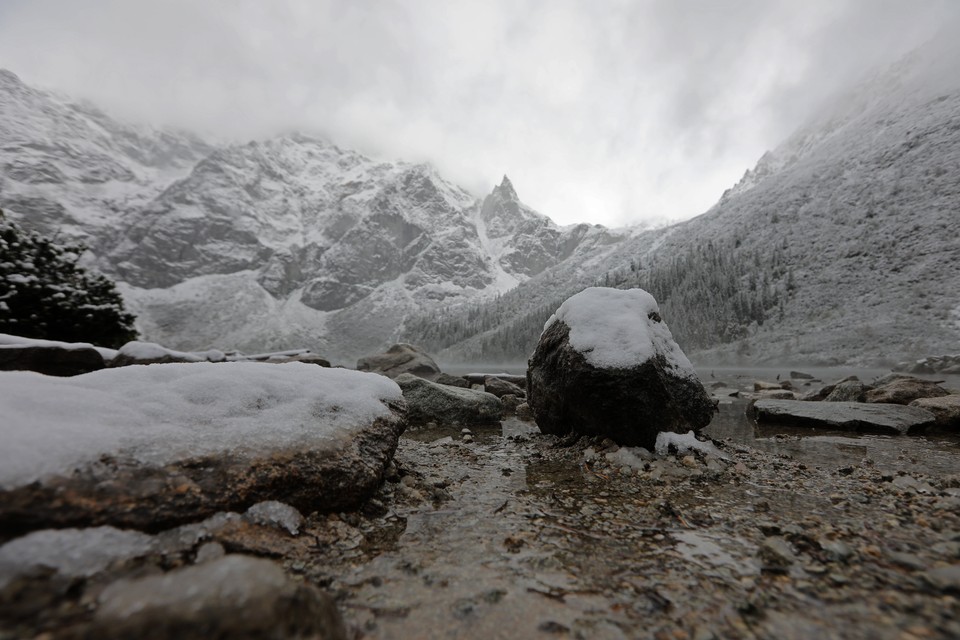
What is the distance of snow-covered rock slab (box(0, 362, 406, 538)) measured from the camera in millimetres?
2545

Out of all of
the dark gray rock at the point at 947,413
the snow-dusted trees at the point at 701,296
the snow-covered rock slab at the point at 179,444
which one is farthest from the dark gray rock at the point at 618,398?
the snow-dusted trees at the point at 701,296

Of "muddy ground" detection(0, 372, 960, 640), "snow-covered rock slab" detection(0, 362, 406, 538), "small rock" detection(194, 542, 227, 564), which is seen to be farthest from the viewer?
"small rock" detection(194, 542, 227, 564)

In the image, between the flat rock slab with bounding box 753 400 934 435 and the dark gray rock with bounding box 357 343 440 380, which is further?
the dark gray rock with bounding box 357 343 440 380

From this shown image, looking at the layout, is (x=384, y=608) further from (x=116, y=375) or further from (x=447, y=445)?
(x=447, y=445)

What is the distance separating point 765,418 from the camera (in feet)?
36.1

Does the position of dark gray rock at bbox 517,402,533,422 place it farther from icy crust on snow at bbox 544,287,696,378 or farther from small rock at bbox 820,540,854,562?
small rock at bbox 820,540,854,562

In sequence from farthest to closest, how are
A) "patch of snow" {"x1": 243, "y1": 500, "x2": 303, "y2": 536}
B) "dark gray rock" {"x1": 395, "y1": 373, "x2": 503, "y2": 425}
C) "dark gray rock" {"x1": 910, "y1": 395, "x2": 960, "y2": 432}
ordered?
1. "dark gray rock" {"x1": 395, "y1": 373, "x2": 503, "y2": 425}
2. "dark gray rock" {"x1": 910, "y1": 395, "x2": 960, "y2": 432}
3. "patch of snow" {"x1": 243, "y1": 500, "x2": 303, "y2": 536}

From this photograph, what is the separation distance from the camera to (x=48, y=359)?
30.2ft

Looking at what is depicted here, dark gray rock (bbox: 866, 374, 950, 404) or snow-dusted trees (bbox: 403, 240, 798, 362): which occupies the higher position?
snow-dusted trees (bbox: 403, 240, 798, 362)

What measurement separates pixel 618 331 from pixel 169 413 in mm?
6548

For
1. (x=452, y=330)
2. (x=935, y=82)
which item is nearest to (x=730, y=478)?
(x=452, y=330)

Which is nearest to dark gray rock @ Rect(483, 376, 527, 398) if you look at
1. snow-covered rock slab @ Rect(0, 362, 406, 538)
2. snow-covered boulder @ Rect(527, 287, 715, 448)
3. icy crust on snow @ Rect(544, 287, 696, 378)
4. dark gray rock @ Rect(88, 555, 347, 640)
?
snow-covered boulder @ Rect(527, 287, 715, 448)

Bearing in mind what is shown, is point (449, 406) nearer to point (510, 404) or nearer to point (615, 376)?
point (510, 404)

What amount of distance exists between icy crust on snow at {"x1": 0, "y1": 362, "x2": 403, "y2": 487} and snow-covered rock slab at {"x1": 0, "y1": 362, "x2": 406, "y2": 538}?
0.01 m
